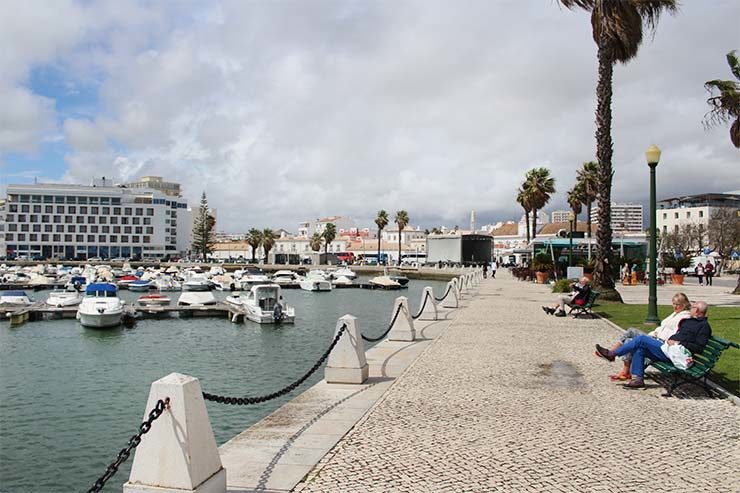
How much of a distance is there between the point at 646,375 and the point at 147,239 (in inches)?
6086

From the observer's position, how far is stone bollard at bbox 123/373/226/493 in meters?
4.81

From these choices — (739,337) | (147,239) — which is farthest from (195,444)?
(147,239)

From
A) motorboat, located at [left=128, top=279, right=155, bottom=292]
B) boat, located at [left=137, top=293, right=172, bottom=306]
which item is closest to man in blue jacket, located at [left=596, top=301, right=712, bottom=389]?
boat, located at [left=137, top=293, right=172, bottom=306]

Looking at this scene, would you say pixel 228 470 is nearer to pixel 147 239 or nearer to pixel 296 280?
pixel 296 280

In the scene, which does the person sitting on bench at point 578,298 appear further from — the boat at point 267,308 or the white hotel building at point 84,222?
the white hotel building at point 84,222

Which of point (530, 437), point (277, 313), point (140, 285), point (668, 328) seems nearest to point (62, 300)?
point (277, 313)

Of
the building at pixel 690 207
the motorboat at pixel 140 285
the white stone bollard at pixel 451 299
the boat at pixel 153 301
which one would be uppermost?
the building at pixel 690 207

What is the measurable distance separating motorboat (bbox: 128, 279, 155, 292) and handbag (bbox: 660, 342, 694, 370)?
60.9m

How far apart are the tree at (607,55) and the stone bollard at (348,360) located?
18119 millimetres

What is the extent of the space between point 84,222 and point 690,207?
5440 inches

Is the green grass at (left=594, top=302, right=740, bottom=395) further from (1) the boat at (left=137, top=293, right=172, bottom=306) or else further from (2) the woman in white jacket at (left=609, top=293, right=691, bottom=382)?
(1) the boat at (left=137, top=293, right=172, bottom=306)

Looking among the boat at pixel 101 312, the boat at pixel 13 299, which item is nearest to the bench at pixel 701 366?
the boat at pixel 101 312

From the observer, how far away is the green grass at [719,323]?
33.4 ft

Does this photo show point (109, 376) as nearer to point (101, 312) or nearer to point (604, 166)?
point (101, 312)
